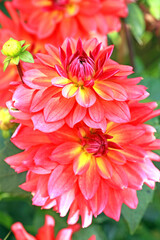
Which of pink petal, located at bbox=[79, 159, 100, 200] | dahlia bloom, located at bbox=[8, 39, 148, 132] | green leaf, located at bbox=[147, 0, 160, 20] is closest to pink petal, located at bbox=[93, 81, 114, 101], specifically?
dahlia bloom, located at bbox=[8, 39, 148, 132]

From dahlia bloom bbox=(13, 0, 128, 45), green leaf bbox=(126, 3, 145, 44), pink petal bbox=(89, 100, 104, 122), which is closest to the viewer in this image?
pink petal bbox=(89, 100, 104, 122)

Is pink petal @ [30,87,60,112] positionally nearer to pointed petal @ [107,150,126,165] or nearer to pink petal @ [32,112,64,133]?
pink petal @ [32,112,64,133]

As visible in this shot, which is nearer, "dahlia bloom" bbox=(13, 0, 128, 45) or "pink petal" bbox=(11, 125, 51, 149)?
"pink petal" bbox=(11, 125, 51, 149)

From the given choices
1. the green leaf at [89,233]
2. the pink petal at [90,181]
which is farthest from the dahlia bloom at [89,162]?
the green leaf at [89,233]

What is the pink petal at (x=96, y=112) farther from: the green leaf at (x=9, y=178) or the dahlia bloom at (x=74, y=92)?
the green leaf at (x=9, y=178)

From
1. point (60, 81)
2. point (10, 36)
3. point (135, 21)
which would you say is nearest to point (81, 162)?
point (60, 81)

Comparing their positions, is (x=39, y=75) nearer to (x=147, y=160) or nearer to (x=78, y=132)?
(x=78, y=132)

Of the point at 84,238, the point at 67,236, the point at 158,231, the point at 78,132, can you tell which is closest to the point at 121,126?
the point at 78,132
